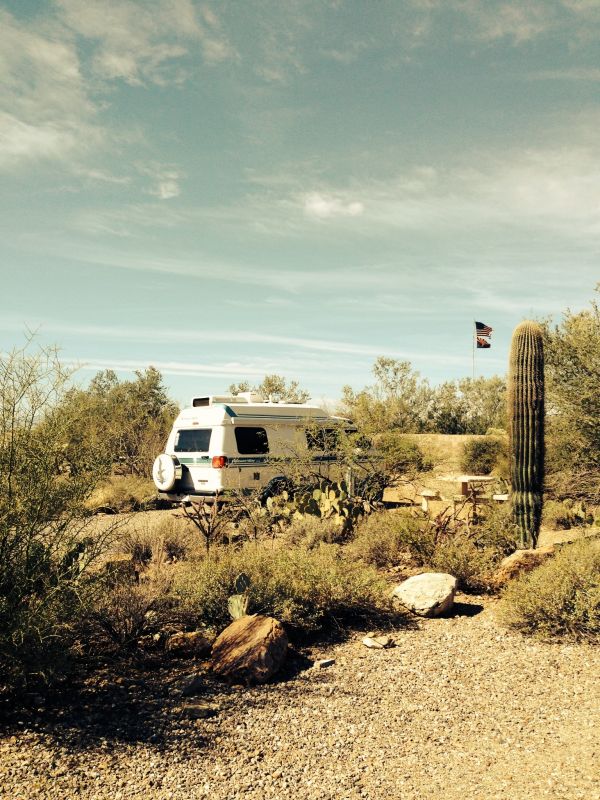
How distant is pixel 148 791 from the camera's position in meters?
3.65

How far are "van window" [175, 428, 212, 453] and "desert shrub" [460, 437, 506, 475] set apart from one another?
12.8m

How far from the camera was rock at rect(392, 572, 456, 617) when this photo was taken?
6.81 m

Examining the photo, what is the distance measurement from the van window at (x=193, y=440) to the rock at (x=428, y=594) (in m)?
6.61

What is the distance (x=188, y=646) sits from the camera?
5617 mm

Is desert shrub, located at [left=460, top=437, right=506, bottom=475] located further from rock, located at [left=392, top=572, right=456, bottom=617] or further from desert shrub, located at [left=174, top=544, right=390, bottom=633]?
desert shrub, located at [left=174, top=544, right=390, bottom=633]

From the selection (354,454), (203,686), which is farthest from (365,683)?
(354,454)

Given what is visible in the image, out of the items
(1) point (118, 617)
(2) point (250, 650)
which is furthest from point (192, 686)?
(1) point (118, 617)

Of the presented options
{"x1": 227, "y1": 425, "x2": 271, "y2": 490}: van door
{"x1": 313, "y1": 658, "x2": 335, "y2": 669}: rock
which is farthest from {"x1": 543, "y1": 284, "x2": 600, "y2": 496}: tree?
{"x1": 313, "y1": 658, "x2": 335, "y2": 669}: rock

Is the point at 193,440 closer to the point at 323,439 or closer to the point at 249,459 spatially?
the point at 249,459

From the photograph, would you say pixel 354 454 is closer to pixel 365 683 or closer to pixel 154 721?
pixel 365 683

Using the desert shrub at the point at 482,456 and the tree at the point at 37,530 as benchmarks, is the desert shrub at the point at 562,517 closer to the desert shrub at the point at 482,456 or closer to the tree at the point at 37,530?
the tree at the point at 37,530

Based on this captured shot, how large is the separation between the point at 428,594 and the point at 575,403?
309 inches

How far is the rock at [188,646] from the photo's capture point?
18.4 ft

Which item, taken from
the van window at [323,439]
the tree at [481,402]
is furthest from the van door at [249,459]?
the tree at [481,402]
